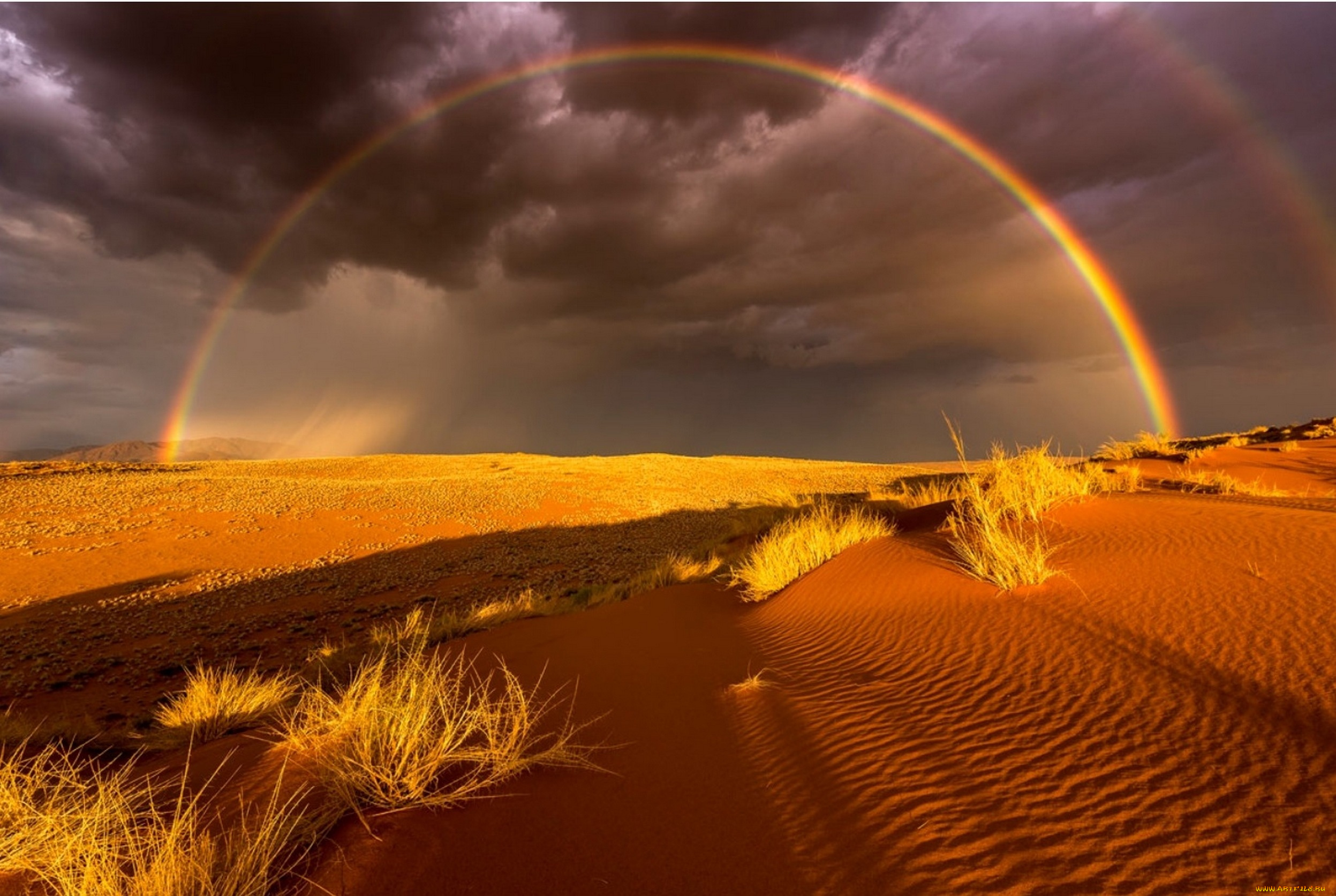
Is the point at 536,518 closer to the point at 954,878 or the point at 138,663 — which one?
the point at 138,663

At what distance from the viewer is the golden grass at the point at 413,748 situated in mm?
3436

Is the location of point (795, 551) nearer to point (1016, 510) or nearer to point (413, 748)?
point (1016, 510)

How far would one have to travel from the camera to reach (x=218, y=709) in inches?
245

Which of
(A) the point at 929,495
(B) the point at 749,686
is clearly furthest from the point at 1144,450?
(B) the point at 749,686

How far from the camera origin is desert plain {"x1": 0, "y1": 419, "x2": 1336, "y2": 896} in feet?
9.44

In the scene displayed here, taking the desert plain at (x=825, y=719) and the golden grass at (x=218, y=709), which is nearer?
the desert plain at (x=825, y=719)

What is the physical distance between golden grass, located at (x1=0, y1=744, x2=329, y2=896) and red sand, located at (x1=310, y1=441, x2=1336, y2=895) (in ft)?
1.11

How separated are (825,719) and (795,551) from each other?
714cm

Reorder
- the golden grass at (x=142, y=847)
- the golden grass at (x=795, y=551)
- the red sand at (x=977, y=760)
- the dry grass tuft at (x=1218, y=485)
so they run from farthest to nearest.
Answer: the dry grass tuft at (x=1218, y=485)
the golden grass at (x=795, y=551)
the red sand at (x=977, y=760)
the golden grass at (x=142, y=847)

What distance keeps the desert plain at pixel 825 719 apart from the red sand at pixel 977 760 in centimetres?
2

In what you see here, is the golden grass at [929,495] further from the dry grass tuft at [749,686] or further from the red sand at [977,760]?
the dry grass tuft at [749,686]

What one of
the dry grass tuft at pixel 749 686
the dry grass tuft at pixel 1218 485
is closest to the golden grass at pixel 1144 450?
the dry grass tuft at pixel 1218 485

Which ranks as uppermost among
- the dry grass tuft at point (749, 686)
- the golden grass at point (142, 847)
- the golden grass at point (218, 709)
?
the golden grass at point (142, 847)

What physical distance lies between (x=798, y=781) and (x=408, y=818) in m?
2.27
